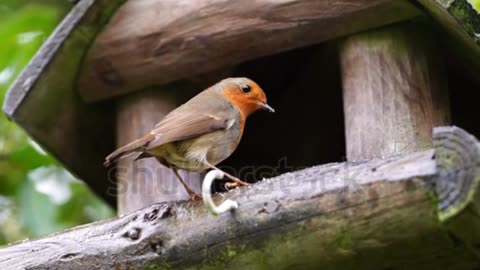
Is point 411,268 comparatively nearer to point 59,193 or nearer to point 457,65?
point 457,65

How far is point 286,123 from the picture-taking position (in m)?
4.34

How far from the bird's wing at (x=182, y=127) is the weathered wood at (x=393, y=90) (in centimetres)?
48

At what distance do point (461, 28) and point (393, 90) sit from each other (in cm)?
37

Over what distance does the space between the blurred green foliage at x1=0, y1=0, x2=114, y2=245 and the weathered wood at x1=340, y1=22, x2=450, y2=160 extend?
4.74 ft

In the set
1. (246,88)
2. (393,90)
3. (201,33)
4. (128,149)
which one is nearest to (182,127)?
(128,149)

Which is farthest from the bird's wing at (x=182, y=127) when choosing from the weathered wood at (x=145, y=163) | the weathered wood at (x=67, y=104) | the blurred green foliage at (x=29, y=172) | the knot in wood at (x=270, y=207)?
the blurred green foliage at (x=29, y=172)

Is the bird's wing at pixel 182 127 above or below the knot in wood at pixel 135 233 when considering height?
above

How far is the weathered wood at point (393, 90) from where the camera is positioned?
3350mm

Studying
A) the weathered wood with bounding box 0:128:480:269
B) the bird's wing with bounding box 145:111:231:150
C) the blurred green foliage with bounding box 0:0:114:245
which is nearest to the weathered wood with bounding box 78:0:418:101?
the bird's wing with bounding box 145:111:231:150

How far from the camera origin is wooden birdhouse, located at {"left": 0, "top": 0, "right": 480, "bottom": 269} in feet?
7.88

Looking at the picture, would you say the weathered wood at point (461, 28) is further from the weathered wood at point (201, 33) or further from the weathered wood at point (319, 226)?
the weathered wood at point (319, 226)

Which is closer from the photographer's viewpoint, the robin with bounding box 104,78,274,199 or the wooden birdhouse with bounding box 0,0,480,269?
the wooden birdhouse with bounding box 0,0,480,269

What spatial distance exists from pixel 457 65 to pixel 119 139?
4.43ft

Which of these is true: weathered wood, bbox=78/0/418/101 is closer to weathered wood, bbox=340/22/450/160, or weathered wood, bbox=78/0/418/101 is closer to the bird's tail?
weathered wood, bbox=340/22/450/160
